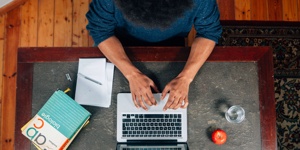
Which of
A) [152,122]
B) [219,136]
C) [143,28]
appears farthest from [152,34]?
[219,136]

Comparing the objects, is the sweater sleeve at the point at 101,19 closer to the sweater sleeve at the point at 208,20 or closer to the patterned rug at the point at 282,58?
the sweater sleeve at the point at 208,20

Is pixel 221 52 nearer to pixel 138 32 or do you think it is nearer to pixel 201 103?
pixel 201 103

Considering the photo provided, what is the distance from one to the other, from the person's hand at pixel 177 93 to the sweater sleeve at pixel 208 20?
0.20 metres

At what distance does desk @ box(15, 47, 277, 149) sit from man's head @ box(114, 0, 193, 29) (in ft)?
0.78

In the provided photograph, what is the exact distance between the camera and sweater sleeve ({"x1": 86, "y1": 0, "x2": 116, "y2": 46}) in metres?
1.12

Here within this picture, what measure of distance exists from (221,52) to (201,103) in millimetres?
209

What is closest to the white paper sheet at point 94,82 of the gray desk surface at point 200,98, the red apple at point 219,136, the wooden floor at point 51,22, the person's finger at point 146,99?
the gray desk surface at point 200,98

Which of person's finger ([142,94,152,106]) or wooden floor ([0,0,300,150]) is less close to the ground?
wooden floor ([0,0,300,150])

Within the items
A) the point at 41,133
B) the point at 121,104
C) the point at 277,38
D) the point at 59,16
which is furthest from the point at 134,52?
the point at 277,38

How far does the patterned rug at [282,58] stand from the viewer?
192 centimetres

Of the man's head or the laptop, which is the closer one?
the man's head

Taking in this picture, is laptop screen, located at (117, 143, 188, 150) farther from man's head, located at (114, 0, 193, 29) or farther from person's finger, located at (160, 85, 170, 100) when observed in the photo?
man's head, located at (114, 0, 193, 29)

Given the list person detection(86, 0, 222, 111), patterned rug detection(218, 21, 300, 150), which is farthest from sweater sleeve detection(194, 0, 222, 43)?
patterned rug detection(218, 21, 300, 150)

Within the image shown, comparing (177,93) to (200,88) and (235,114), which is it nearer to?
(200,88)
